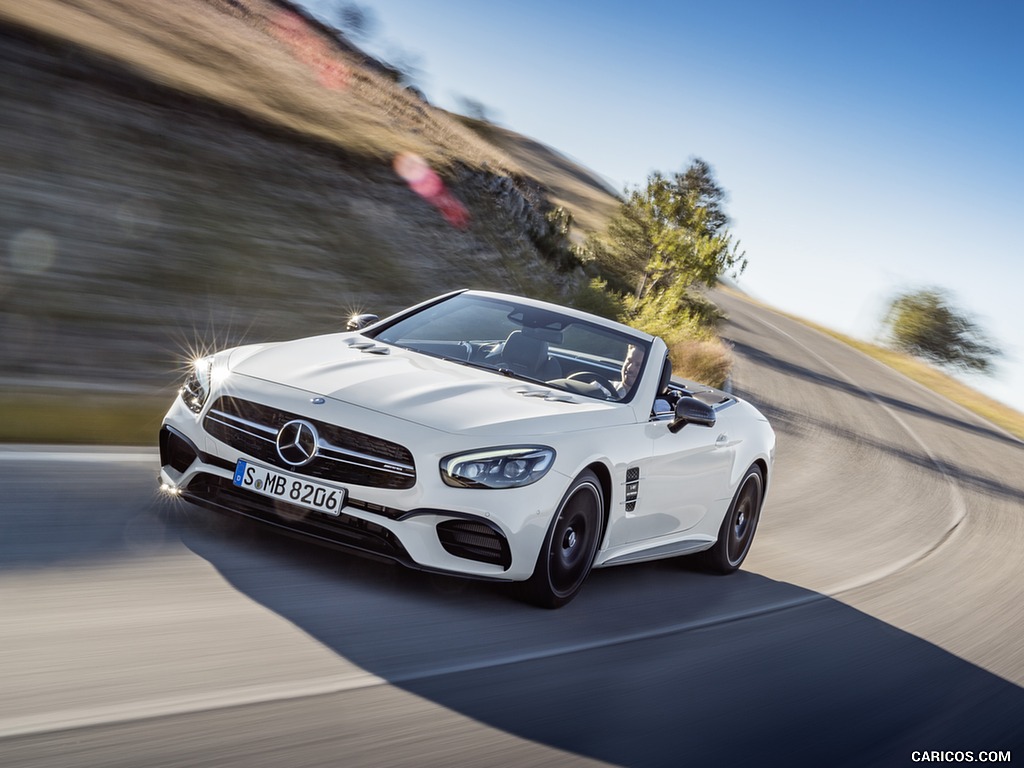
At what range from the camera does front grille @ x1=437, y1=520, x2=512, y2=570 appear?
466 cm

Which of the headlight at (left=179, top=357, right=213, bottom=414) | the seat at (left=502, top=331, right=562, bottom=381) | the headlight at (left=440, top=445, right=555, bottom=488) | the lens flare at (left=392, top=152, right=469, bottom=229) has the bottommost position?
the headlight at (left=179, top=357, right=213, bottom=414)

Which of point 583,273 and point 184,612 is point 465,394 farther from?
point 583,273

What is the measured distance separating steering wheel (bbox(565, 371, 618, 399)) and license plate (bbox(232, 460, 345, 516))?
180 centimetres

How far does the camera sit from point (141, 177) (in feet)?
48.2

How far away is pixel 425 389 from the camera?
507 centimetres

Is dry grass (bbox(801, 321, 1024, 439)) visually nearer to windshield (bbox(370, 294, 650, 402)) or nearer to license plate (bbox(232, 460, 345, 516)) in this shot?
windshield (bbox(370, 294, 650, 402))

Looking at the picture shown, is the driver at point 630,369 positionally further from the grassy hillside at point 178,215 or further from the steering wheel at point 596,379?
the grassy hillside at point 178,215

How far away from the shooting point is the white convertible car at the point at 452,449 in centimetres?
461

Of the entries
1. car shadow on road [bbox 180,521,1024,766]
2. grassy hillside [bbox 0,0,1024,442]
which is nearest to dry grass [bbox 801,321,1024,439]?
grassy hillside [bbox 0,0,1024,442]

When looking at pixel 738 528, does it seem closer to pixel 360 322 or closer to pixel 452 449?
pixel 360 322

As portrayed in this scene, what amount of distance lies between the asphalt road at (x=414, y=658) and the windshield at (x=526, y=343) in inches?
45.3

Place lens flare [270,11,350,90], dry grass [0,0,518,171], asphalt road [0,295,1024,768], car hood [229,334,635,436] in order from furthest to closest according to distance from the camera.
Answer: lens flare [270,11,350,90]
dry grass [0,0,518,171]
car hood [229,334,635,436]
asphalt road [0,295,1024,768]

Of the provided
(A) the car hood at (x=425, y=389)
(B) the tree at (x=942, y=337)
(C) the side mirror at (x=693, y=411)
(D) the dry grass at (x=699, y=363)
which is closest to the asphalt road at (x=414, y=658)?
(A) the car hood at (x=425, y=389)

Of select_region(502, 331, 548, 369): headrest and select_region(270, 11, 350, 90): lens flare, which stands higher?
select_region(270, 11, 350, 90): lens flare
